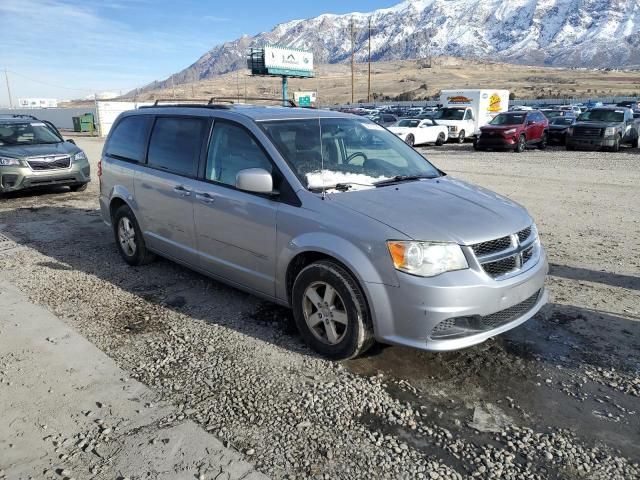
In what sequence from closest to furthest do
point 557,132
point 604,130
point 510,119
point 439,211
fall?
1. point 439,211
2. point 604,130
3. point 510,119
4. point 557,132

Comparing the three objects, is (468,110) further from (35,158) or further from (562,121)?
(35,158)

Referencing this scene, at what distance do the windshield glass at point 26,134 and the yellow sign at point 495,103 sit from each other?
25.5 metres

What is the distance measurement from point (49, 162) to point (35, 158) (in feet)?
0.90

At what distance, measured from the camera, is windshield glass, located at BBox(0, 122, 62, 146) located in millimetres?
11086

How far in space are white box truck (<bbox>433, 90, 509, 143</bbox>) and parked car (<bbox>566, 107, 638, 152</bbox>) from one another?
12.4ft

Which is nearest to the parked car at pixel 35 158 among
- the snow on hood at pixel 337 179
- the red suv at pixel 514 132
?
the snow on hood at pixel 337 179

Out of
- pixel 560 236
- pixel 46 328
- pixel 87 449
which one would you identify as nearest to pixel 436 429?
pixel 87 449

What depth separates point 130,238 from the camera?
614 centimetres

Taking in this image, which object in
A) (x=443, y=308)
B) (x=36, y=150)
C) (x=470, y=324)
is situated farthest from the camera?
(x=36, y=150)

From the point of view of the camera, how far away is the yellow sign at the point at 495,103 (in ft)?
102

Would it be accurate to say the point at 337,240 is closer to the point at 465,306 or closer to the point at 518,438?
the point at 465,306

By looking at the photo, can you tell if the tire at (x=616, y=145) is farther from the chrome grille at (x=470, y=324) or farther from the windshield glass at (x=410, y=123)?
the chrome grille at (x=470, y=324)

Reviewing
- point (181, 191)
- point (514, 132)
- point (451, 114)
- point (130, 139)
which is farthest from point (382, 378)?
point (451, 114)

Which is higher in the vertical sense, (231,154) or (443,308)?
(231,154)
